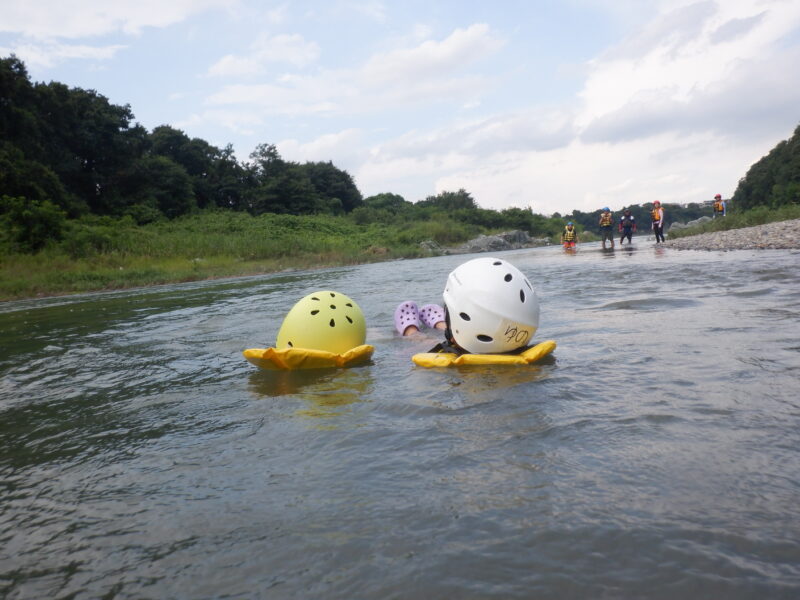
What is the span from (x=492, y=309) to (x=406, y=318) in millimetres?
2828

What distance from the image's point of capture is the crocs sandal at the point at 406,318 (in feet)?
27.3

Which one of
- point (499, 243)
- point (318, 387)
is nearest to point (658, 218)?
point (318, 387)

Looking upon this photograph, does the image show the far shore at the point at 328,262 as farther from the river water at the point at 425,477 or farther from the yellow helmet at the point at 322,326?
the yellow helmet at the point at 322,326

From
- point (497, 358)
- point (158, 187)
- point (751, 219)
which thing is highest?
point (158, 187)

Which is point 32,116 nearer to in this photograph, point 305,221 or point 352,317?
point 305,221

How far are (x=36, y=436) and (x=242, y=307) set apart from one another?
8.92m

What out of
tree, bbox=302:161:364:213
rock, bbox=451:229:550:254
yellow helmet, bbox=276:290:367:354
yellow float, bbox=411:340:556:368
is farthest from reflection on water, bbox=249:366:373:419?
tree, bbox=302:161:364:213

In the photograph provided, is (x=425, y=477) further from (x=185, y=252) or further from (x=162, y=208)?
(x=162, y=208)

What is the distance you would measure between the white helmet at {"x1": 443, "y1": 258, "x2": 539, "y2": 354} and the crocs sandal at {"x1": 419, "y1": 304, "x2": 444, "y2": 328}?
2565mm

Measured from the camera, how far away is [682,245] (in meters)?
23.1

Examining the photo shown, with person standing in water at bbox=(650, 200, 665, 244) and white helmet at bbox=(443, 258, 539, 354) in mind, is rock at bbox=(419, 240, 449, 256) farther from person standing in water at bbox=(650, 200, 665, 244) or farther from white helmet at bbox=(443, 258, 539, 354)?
white helmet at bbox=(443, 258, 539, 354)

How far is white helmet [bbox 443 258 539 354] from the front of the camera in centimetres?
571

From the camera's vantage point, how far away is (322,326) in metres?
6.29

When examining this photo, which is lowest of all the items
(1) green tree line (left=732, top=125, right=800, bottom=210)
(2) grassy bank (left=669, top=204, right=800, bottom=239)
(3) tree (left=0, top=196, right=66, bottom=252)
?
(2) grassy bank (left=669, top=204, right=800, bottom=239)
